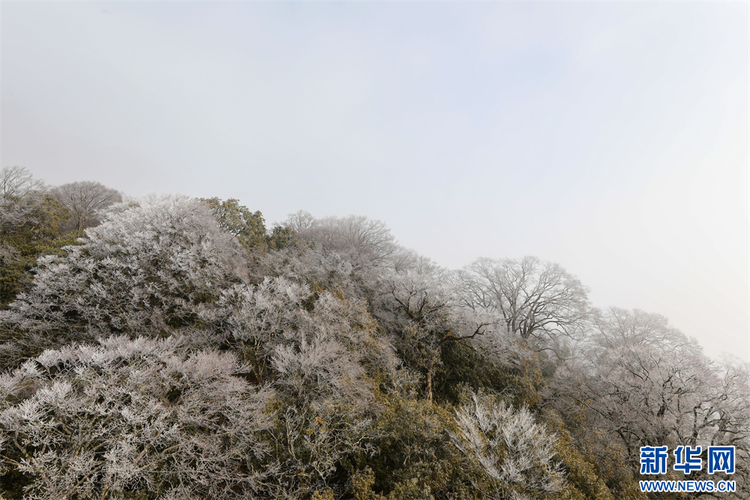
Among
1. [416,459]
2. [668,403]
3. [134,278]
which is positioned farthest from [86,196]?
[668,403]

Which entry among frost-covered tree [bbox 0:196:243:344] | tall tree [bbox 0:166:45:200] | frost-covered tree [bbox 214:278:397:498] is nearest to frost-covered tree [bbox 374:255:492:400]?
frost-covered tree [bbox 214:278:397:498]

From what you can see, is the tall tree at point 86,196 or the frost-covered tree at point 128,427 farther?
the tall tree at point 86,196

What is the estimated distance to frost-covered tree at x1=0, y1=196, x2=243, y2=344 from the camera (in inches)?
444

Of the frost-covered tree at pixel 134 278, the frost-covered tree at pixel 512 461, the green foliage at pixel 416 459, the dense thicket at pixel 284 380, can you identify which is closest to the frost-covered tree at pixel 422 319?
the dense thicket at pixel 284 380

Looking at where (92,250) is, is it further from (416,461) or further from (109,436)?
(416,461)

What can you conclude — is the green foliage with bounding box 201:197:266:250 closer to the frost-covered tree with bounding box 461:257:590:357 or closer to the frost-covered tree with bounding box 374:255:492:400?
the frost-covered tree with bounding box 374:255:492:400

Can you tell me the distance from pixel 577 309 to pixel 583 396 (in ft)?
26.8

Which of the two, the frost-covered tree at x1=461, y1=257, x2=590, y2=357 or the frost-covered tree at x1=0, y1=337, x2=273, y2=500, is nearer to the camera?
the frost-covered tree at x1=0, y1=337, x2=273, y2=500

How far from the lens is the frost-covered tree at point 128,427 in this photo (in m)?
5.98

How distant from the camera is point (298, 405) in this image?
9508 millimetres

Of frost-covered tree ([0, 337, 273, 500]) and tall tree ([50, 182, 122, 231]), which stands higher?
tall tree ([50, 182, 122, 231])

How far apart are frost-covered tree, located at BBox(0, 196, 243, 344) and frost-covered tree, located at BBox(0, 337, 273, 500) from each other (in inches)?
146

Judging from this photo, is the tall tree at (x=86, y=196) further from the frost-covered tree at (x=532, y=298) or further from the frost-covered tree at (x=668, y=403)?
the frost-covered tree at (x=668, y=403)

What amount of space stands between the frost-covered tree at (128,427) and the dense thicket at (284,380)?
0.17 ft
